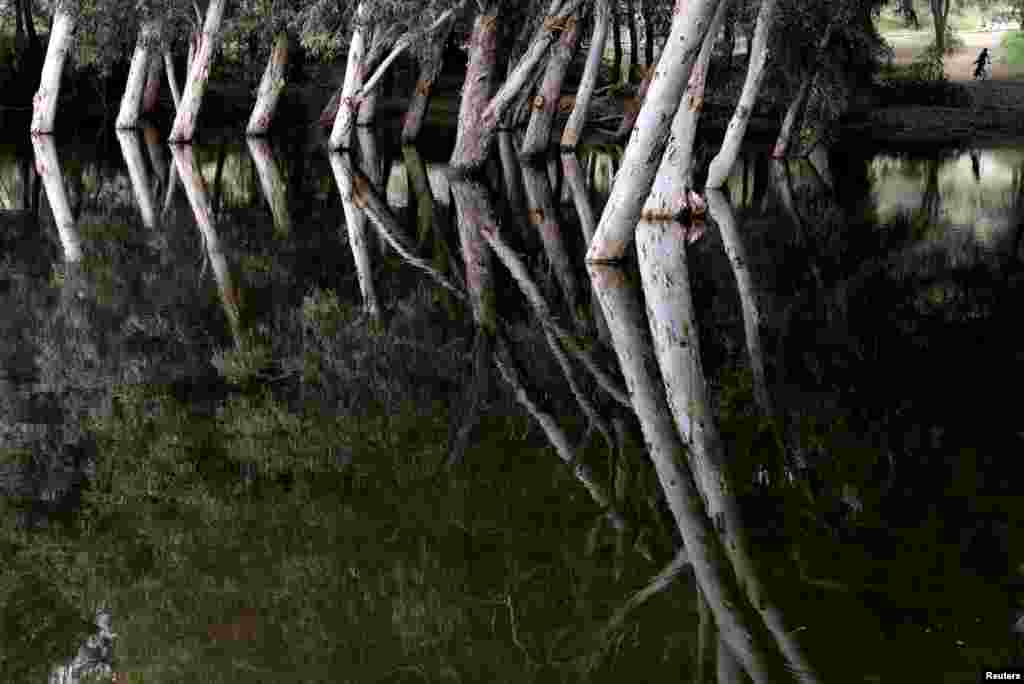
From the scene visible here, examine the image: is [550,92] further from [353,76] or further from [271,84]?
[271,84]

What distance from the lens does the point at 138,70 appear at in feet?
108

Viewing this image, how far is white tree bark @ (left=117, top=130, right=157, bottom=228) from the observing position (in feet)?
57.9

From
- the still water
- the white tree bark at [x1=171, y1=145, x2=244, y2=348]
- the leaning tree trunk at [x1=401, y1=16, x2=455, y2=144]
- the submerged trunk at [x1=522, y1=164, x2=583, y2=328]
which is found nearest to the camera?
the still water

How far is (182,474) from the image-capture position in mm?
6691

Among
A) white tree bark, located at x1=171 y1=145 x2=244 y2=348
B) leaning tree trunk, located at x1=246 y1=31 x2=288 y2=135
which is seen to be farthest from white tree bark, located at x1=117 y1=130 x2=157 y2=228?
leaning tree trunk, located at x1=246 y1=31 x2=288 y2=135

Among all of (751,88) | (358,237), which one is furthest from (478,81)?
(358,237)

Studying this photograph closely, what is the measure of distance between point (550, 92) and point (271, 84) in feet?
31.6

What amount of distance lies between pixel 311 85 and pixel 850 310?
128 feet

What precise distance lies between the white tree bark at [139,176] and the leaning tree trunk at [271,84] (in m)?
3.30

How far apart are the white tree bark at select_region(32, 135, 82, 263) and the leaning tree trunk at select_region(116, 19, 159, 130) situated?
2850 millimetres

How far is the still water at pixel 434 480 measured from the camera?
4.77 m

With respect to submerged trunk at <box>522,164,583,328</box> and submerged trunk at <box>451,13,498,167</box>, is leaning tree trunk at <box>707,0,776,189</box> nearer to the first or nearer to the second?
submerged trunk at <box>522,164,583,328</box>

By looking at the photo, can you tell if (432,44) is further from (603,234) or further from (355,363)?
(355,363)

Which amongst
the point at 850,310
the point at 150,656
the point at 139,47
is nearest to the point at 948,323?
the point at 850,310
